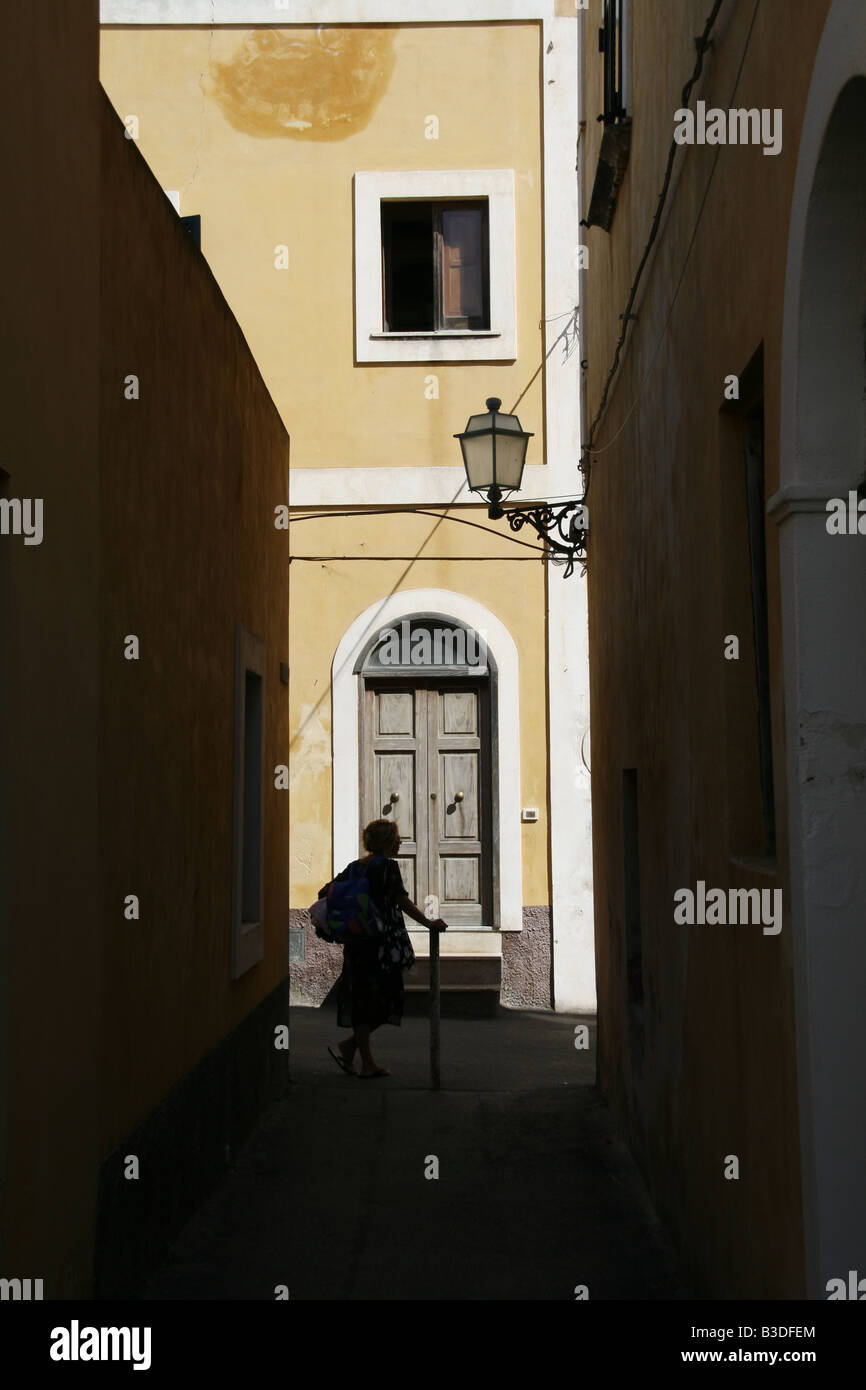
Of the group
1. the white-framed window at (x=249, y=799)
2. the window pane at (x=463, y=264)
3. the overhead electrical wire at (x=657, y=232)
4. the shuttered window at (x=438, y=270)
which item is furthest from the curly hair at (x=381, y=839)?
the window pane at (x=463, y=264)

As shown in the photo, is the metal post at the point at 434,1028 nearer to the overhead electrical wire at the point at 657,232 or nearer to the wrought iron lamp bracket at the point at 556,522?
the wrought iron lamp bracket at the point at 556,522

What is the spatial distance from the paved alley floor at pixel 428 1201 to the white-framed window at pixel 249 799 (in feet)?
3.57

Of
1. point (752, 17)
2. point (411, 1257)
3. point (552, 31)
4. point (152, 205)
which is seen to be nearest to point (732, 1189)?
point (411, 1257)

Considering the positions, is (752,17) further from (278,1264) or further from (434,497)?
(434,497)

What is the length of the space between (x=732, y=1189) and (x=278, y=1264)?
2119mm

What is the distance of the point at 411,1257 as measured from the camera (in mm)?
6102

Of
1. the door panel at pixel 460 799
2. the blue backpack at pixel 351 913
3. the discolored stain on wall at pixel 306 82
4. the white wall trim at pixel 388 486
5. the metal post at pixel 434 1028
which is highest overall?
the discolored stain on wall at pixel 306 82

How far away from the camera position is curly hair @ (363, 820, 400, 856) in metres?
9.72

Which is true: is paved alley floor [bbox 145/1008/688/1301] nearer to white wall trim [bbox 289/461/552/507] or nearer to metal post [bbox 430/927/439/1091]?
metal post [bbox 430/927/439/1091]

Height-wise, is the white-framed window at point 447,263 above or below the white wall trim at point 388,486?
above

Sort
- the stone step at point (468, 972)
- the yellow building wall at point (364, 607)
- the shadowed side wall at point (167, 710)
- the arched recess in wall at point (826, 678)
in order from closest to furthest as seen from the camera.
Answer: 1. the arched recess in wall at point (826, 678)
2. the shadowed side wall at point (167, 710)
3. the stone step at point (468, 972)
4. the yellow building wall at point (364, 607)

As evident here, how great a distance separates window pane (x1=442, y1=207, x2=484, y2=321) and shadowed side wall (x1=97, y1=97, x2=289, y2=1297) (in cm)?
597

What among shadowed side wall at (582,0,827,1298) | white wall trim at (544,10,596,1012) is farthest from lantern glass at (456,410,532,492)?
white wall trim at (544,10,596,1012)

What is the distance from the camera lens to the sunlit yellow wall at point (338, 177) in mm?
13852
